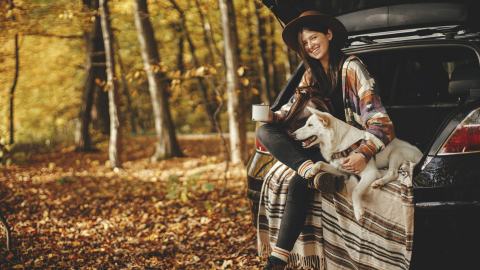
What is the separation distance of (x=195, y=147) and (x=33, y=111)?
335 inches

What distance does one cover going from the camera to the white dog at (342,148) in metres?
2.14

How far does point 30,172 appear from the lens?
25.5 feet

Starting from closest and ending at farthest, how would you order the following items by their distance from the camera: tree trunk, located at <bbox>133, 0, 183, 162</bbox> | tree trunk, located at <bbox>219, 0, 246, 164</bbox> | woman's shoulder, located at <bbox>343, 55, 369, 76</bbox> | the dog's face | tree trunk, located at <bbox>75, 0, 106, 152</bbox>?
the dog's face → woman's shoulder, located at <bbox>343, 55, 369, 76</bbox> → tree trunk, located at <bbox>219, 0, 246, 164</bbox> → tree trunk, located at <bbox>133, 0, 183, 162</bbox> → tree trunk, located at <bbox>75, 0, 106, 152</bbox>

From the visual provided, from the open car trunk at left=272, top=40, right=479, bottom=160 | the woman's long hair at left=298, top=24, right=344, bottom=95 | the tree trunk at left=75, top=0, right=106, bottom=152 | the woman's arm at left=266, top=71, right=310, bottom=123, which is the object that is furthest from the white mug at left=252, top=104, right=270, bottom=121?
the tree trunk at left=75, top=0, right=106, bottom=152

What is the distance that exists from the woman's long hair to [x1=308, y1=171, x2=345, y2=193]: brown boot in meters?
0.81

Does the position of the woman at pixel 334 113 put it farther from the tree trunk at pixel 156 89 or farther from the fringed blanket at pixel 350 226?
the tree trunk at pixel 156 89

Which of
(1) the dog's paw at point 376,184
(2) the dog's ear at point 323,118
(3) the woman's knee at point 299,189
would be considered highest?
(2) the dog's ear at point 323,118

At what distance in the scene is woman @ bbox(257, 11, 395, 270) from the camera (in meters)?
2.12

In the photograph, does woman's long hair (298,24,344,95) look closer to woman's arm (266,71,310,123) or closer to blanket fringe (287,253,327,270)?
woman's arm (266,71,310,123)

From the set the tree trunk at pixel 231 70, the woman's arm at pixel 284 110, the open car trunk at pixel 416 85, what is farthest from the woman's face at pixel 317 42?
the tree trunk at pixel 231 70

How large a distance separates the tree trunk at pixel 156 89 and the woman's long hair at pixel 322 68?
5.42 m

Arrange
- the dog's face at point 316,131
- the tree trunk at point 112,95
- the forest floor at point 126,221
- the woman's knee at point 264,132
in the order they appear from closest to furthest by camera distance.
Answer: the dog's face at point 316,131 → the woman's knee at point 264,132 → the forest floor at point 126,221 → the tree trunk at point 112,95

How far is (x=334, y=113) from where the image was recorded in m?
2.62

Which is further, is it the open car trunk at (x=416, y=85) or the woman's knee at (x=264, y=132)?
the open car trunk at (x=416, y=85)
